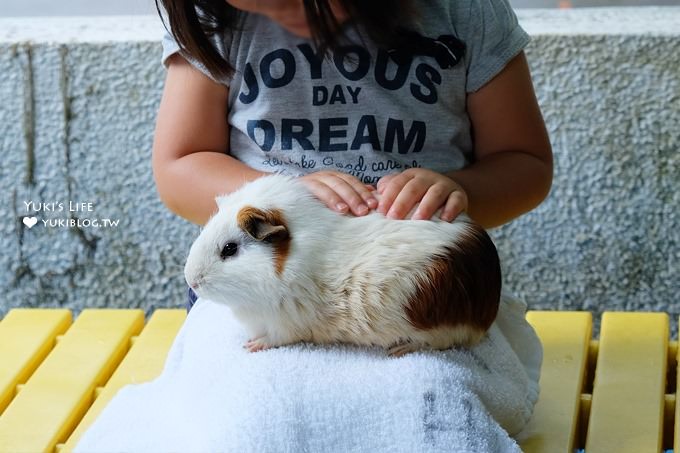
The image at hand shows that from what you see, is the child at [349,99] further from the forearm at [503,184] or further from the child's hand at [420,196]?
the child's hand at [420,196]

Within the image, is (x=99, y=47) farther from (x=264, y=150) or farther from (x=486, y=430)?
(x=486, y=430)

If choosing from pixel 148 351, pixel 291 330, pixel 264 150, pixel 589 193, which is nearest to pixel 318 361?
pixel 291 330

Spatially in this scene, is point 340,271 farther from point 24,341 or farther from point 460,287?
point 24,341

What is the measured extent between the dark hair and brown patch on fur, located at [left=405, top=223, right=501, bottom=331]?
25 cm

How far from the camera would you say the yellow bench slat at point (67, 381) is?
1087 mm

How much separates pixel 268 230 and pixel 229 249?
0.12 ft

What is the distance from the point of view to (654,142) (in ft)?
5.14

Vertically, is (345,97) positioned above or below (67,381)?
above

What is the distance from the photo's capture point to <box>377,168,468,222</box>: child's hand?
2.86 feet

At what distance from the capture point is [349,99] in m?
1.07

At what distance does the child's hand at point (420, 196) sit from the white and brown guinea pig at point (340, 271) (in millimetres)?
11

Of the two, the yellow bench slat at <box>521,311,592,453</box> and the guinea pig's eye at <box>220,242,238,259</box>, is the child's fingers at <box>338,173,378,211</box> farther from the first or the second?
the yellow bench slat at <box>521,311,592,453</box>

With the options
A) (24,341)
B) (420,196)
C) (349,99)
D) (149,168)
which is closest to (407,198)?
(420,196)

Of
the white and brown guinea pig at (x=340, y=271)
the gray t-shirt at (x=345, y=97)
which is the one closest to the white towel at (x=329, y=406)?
the white and brown guinea pig at (x=340, y=271)
